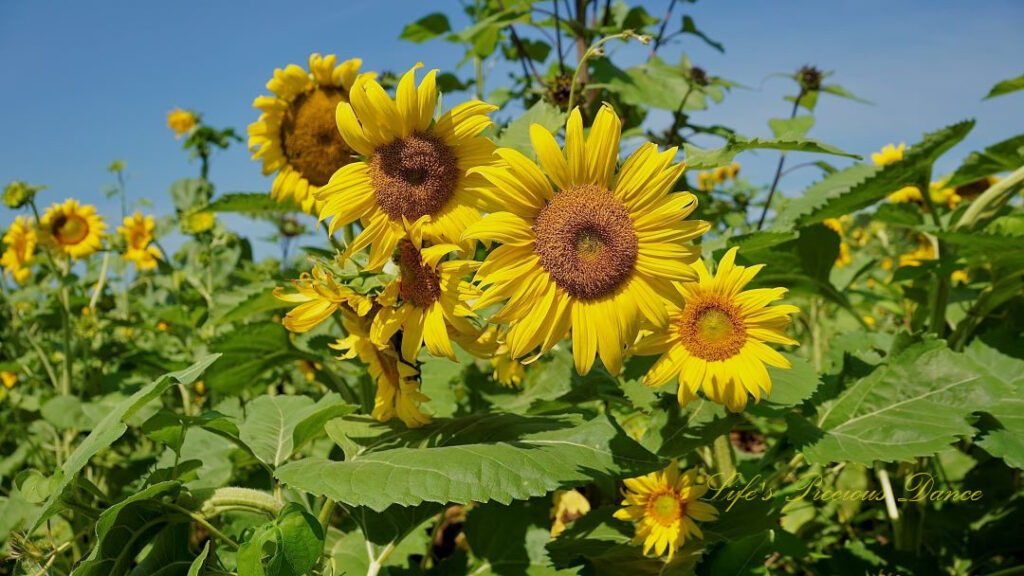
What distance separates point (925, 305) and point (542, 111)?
1.79 m

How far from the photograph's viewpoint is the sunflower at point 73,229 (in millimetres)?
3756

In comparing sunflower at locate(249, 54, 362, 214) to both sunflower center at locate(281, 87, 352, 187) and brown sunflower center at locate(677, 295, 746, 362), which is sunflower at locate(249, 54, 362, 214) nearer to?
sunflower center at locate(281, 87, 352, 187)

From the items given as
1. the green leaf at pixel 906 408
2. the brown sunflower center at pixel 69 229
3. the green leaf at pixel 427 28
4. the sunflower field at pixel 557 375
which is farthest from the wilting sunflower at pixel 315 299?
the brown sunflower center at pixel 69 229

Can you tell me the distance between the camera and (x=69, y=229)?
3.84 meters

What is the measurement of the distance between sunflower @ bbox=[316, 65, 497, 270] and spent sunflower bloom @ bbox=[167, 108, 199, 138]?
3261 mm

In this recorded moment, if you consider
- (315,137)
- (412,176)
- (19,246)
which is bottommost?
(412,176)

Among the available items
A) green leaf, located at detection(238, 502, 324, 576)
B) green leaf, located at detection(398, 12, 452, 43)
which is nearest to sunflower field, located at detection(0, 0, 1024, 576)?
green leaf, located at detection(238, 502, 324, 576)

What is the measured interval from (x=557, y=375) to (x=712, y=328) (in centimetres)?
63

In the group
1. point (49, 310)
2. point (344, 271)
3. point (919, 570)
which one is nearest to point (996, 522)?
point (919, 570)

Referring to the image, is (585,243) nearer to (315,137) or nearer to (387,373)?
(387,373)

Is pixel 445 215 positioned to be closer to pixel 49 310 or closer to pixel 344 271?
pixel 344 271

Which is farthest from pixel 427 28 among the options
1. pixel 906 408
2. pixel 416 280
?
pixel 906 408

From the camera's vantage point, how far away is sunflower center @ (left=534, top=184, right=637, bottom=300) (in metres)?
1.25

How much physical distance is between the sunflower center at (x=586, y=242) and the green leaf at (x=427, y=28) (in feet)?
8.04
